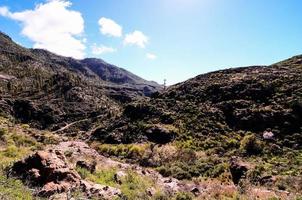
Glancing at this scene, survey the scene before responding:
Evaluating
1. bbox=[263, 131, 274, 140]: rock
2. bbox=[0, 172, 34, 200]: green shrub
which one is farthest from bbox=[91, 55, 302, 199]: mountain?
bbox=[0, 172, 34, 200]: green shrub

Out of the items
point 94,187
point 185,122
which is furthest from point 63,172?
point 185,122

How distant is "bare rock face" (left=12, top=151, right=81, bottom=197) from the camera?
13.3 meters

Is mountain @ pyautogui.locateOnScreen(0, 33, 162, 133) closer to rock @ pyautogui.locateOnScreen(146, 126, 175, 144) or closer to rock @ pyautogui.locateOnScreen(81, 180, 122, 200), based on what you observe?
rock @ pyautogui.locateOnScreen(146, 126, 175, 144)

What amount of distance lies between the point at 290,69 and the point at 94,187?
175 feet

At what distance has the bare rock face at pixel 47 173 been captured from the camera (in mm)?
13316

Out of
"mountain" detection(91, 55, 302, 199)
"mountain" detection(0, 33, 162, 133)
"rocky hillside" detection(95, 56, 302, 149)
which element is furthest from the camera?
"mountain" detection(0, 33, 162, 133)

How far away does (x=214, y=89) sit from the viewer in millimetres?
59844

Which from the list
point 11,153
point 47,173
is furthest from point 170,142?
point 47,173

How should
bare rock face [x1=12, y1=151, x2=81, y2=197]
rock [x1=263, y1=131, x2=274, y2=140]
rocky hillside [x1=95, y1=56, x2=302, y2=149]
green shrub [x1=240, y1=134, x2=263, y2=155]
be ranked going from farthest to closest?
1. rocky hillside [x1=95, y1=56, x2=302, y2=149]
2. rock [x1=263, y1=131, x2=274, y2=140]
3. green shrub [x1=240, y1=134, x2=263, y2=155]
4. bare rock face [x1=12, y1=151, x2=81, y2=197]

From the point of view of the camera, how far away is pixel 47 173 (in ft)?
47.2

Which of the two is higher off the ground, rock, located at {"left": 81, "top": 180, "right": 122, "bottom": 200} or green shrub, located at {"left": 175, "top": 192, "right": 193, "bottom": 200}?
rock, located at {"left": 81, "top": 180, "right": 122, "bottom": 200}

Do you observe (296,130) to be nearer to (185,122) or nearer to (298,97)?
(298,97)

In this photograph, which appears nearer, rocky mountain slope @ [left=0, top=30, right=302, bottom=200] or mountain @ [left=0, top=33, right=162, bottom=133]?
rocky mountain slope @ [left=0, top=30, right=302, bottom=200]

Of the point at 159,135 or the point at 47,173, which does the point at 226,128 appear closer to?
the point at 159,135
